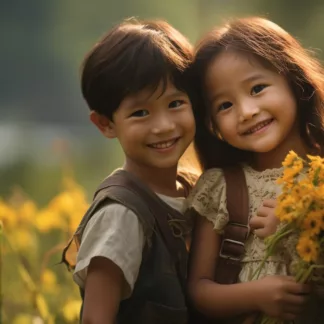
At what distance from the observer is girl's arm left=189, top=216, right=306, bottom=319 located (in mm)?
2203

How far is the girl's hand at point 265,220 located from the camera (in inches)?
88.2

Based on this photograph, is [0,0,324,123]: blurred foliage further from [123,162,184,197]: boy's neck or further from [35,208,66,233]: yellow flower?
[123,162,184,197]: boy's neck

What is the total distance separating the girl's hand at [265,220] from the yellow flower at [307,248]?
14cm

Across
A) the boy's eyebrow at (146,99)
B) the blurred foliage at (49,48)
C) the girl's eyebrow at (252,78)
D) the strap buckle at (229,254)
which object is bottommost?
the strap buckle at (229,254)

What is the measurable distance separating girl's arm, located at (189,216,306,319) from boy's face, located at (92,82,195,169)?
0.61ft

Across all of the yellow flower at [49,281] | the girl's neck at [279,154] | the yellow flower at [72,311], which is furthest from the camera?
the yellow flower at [49,281]

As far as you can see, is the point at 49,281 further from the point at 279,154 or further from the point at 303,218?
the point at 303,218

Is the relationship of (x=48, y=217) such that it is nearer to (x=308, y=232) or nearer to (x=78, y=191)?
(x=78, y=191)

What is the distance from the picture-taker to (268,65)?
2.38 metres

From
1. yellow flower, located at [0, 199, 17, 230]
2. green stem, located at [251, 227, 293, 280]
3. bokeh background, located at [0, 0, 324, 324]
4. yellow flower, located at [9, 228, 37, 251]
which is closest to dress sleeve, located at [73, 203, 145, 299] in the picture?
green stem, located at [251, 227, 293, 280]

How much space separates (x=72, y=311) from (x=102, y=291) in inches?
30.0

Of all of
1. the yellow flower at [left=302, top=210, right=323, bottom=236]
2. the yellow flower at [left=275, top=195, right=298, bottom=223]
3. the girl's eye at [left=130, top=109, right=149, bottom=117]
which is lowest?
the yellow flower at [left=302, top=210, right=323, bottom=236]

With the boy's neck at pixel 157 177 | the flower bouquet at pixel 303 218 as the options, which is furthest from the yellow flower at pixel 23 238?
the flower bouquet at pixel 303 218

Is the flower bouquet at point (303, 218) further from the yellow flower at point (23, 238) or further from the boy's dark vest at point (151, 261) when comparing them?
the yellow flower at point (23, 238)
